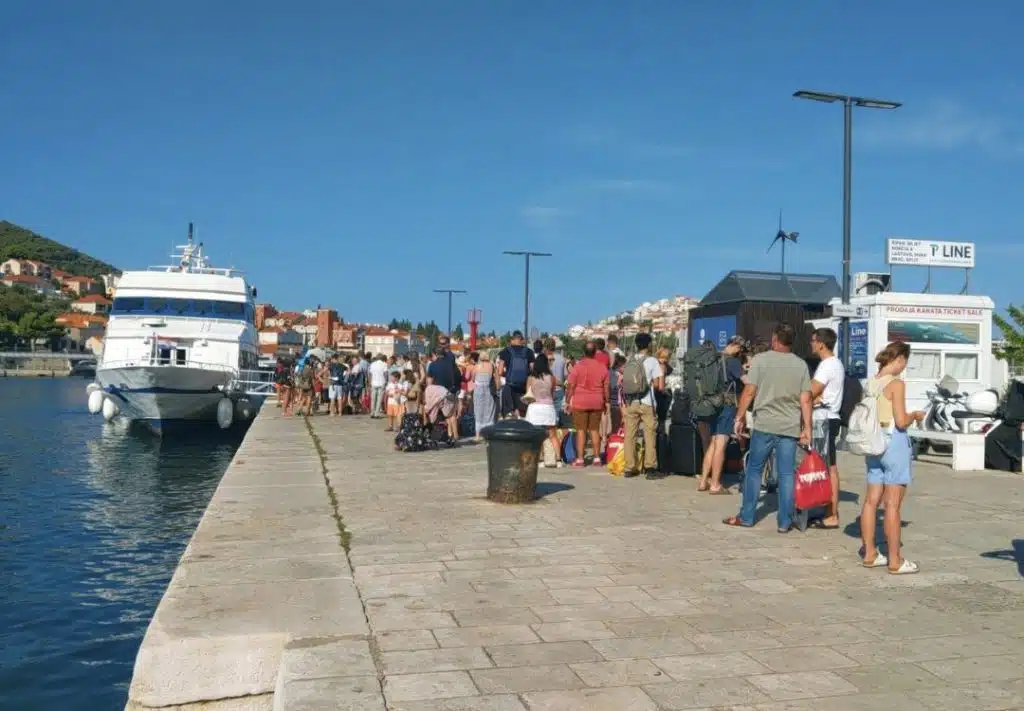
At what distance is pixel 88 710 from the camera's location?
6277 mm

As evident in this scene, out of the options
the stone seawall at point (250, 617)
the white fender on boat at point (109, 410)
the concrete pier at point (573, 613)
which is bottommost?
the white fender on boat at point (109, 410)

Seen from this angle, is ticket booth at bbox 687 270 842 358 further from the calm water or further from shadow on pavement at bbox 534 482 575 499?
shadow on pavement at bbox 534 482 575 499

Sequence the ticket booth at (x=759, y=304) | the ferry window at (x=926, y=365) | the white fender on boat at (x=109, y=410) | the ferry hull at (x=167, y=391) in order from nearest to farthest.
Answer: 1. the ferry window at (x=926, y=365)
2. the ferry hull at (x=167, y=391)
3. the white fender on boat at (x=109, y=410)
4. the ticket booth at (x=759, y=304)

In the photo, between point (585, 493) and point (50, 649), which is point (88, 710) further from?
point (585, 493)

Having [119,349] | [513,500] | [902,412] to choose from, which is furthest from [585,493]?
[119,349]

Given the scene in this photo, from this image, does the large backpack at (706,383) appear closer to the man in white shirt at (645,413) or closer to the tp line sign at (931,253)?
the man in white shirt at (645,413)

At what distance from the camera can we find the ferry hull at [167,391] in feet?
88.6

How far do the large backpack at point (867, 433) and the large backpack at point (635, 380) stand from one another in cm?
437

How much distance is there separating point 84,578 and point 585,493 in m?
5.43

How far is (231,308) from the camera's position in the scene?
103ft

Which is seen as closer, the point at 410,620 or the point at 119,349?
the point at 410,620

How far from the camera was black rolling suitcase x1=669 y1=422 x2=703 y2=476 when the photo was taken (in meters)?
11.6

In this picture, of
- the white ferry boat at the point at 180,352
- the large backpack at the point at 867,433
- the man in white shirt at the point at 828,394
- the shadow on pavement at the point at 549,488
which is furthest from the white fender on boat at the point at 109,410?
the large backpack at the point at 867,433

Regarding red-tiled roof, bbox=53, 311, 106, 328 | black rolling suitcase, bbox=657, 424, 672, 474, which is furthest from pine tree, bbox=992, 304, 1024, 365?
red-tiled roof, bbox=53, 311, 106, 328
